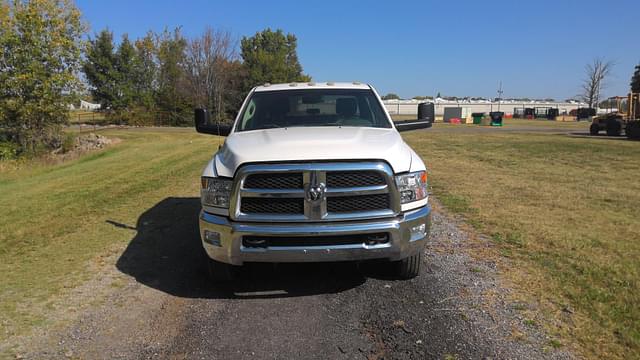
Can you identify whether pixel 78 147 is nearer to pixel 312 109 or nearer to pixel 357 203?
pixel 312 109

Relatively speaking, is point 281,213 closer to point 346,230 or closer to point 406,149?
point 346,230

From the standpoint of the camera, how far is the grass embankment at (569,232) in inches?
142

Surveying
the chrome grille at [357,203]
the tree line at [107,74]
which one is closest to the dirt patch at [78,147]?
the tree line at [107,74]

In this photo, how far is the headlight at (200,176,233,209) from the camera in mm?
3963

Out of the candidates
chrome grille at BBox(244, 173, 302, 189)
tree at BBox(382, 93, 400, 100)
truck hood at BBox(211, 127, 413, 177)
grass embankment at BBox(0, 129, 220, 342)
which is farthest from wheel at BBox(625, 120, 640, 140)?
tree at BBox(382, 93, 400, 100)

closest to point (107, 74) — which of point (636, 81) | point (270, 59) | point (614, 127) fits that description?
point (270, 59)

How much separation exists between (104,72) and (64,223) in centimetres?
4668

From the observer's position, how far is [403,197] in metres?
3.96

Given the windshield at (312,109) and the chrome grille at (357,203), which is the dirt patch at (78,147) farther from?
the chrome grille at (357,203)

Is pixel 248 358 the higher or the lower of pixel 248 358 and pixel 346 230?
the lower

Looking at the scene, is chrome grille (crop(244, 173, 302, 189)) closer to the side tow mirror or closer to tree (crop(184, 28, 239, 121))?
the side tow mirror

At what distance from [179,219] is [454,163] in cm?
958

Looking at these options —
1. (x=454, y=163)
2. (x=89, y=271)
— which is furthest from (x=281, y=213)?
(x=454, y=163)

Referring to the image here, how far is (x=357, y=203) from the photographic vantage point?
3.89 metres
